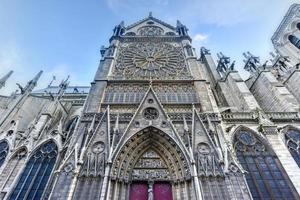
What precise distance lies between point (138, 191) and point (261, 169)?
6.12 m

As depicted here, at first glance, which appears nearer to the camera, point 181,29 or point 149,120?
point 149,120

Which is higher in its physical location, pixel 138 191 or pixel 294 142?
pixel 294 142

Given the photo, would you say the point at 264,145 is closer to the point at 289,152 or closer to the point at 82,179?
the point at 289,152

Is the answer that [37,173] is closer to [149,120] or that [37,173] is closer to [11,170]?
[11,170]

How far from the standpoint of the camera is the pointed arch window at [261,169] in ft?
32.8

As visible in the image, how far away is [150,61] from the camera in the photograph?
17.9m

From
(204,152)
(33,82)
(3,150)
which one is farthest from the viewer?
(33,82)

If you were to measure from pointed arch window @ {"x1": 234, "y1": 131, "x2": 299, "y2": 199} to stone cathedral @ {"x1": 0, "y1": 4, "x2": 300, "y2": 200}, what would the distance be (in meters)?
0.05

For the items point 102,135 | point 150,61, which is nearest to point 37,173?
point 102,135

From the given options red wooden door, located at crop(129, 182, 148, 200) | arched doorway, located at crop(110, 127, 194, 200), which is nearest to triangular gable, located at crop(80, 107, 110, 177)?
arched doorway, located at crop(110, 127, 194, 200)

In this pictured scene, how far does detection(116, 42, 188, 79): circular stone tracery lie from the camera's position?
16.5 meters

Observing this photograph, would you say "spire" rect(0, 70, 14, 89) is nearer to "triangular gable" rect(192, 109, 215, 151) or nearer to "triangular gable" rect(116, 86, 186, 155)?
"triangular gable" rect(116, 86, 186, 155)

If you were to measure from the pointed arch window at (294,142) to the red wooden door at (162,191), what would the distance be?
6787 mm

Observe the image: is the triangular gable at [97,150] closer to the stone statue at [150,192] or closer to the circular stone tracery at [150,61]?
the stone statue at [150,192]
